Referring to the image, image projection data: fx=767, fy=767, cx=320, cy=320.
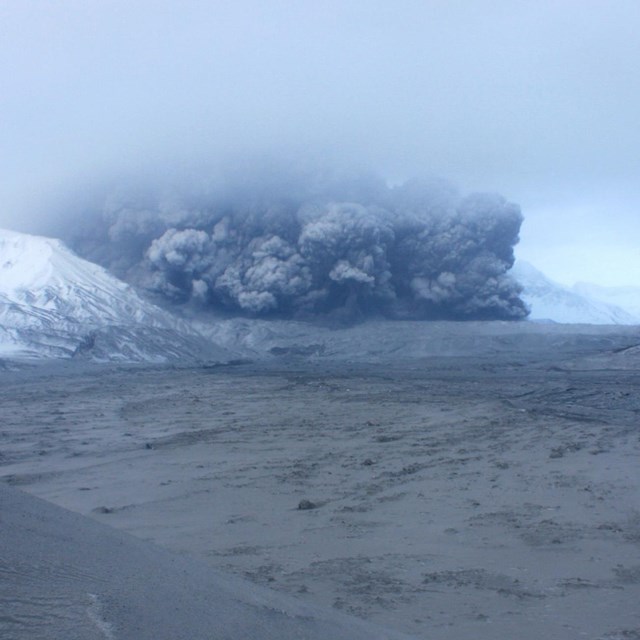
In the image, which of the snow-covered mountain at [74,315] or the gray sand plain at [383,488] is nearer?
the gray sand plain at [383,488]

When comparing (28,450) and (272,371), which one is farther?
(272,371)

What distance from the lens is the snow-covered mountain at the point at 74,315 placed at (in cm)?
4388

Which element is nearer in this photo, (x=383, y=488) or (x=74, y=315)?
(x=383, y=488)

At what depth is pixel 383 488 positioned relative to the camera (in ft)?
40.8

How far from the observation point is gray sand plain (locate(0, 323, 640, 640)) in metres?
7.62

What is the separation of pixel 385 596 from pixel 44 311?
4318 cm

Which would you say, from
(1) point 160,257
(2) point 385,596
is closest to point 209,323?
(1) point 160,257

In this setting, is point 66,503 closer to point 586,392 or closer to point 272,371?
point 586,392

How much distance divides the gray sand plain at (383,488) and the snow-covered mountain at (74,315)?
14942mm

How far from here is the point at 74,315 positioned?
4741 centimetres

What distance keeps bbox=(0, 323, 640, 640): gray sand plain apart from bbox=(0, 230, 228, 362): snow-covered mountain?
14.9 metres

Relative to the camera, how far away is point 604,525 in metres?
10.2

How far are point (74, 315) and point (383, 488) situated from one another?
127 ft

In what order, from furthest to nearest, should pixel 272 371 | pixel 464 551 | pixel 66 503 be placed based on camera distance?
pixel 272 371, pixel 66 503, pixel 464 551
